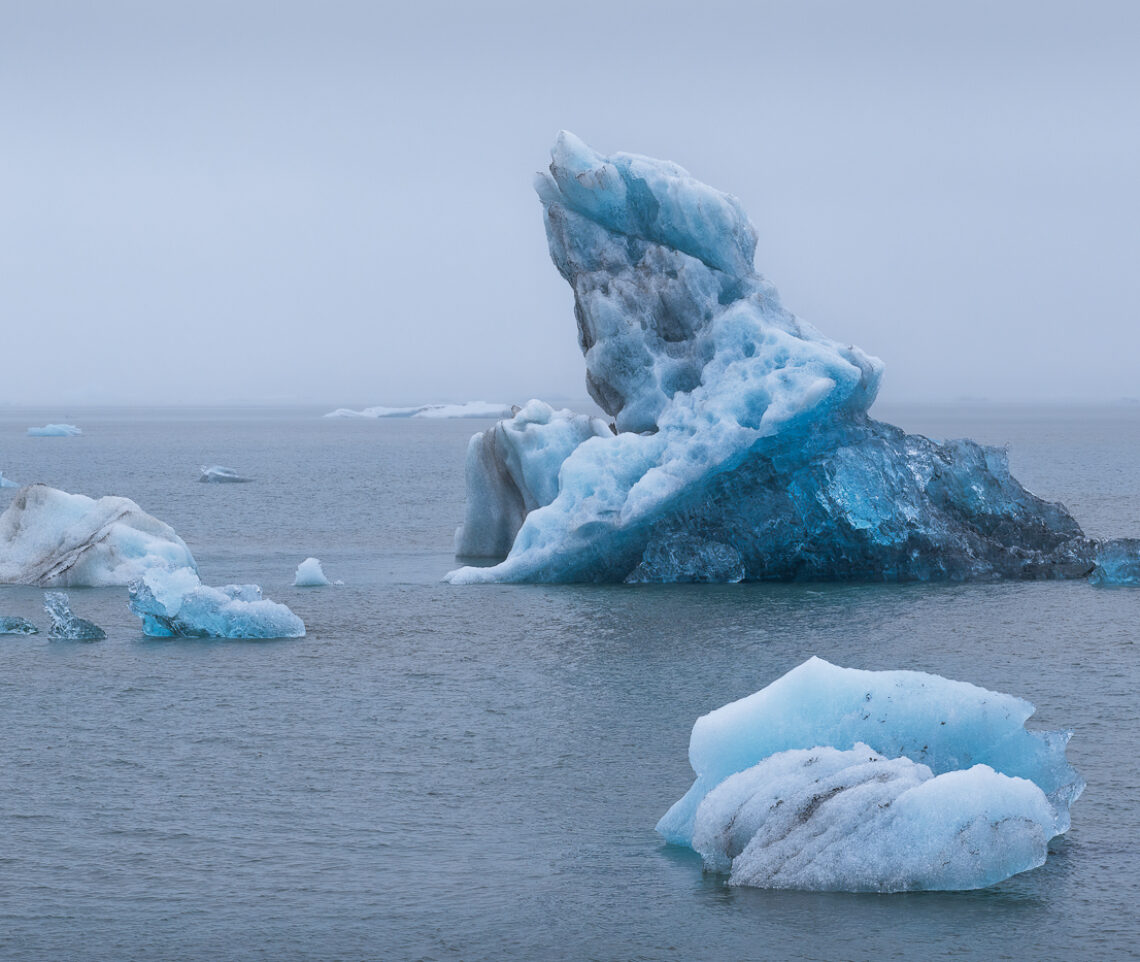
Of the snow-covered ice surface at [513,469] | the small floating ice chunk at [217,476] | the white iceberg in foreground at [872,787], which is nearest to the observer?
the white iceberg in foreground at [872,787]

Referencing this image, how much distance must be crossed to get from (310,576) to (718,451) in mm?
9352

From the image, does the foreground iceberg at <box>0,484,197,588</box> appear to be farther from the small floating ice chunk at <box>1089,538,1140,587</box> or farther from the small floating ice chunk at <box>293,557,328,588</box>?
the small floating ice chunk at <box>1089,538,1140,587</box>

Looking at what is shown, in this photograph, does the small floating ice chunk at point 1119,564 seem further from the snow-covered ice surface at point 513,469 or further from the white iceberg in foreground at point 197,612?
the white iceberg in foreground at point 197,612

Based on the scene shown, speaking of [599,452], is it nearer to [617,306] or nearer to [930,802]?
[617,306]

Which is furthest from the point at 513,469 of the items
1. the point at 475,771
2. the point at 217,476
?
the point at 217,476

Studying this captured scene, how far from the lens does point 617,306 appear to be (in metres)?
33.8

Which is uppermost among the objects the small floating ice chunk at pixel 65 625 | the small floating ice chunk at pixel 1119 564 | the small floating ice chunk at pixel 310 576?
the small floating ice chunk at pixel 1119 564

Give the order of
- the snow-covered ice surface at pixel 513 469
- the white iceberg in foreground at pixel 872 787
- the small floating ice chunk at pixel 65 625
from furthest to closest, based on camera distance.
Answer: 1. the snow-covered ice surface at pixel 513 469
2. the small floating ice chunk at pixel 65 625
3. the white iceberg in foreground at pixel 872 787

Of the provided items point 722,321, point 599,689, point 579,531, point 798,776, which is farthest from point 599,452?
point 798,776

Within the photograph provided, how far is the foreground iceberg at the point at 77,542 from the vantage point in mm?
33062

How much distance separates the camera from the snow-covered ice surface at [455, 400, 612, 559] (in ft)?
117

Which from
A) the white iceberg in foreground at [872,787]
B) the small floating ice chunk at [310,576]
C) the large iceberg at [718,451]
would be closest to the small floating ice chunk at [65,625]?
the small floating ice chunk at [310,576]

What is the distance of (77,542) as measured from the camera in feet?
111

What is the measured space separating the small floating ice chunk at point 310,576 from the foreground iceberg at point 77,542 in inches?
88.4
